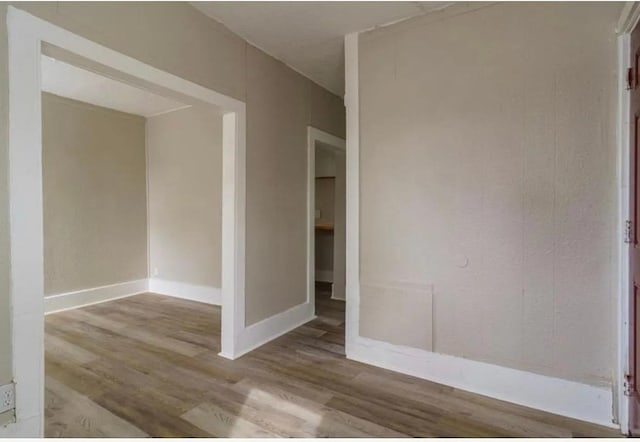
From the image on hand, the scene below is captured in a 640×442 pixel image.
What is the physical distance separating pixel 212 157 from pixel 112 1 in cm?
259

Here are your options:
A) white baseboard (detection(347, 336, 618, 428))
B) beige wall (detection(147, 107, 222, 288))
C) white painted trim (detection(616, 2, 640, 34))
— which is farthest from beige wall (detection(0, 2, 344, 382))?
white painted trim (detection(616, 2, 640, 34))

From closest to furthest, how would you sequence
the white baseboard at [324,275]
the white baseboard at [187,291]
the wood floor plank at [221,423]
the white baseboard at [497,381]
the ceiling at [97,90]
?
the wood floor plank at [221,423], the white baseboard at [497,381], the ceiling at [97,90], the white baseboard at [187,291], the white baseboard at [324,275]

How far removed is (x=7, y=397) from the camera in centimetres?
149

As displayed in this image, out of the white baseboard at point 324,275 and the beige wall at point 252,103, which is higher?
the beige wall at point 252,103

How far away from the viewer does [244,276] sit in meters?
2.82

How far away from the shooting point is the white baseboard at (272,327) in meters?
2.82

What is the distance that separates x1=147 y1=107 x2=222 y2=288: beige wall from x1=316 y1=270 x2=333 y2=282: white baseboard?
207cm

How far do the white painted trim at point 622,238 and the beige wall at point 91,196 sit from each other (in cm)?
534

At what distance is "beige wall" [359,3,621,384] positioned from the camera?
191 centimetres

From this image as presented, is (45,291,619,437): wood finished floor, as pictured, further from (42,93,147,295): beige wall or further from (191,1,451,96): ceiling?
(191,1,451,96): ceiling

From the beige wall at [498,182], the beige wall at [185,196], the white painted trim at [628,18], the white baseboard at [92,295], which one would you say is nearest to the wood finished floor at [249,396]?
the beige wall at [498,182]

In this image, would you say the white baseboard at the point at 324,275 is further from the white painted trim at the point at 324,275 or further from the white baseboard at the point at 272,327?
the white baseboard at the point at 272,327

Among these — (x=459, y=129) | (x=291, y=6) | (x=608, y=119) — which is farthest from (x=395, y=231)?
(x=291, y=6)

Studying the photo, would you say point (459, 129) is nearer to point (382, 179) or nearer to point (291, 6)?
point (382, 179)
